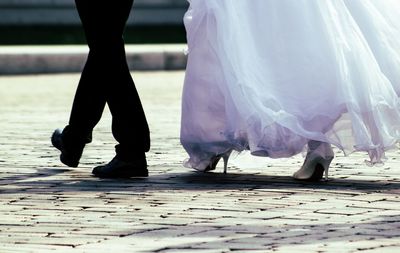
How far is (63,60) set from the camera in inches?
699

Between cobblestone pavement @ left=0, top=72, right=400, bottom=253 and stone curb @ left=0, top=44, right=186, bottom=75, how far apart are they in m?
8.56

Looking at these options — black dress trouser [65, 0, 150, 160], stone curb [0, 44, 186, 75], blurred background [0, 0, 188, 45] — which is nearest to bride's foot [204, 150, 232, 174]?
black dress trouser [65, 0, 150, 160]

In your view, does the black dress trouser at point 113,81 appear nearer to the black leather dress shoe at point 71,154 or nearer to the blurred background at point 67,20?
the black leather dress shoe at point 71,154

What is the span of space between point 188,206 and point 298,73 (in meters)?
1.12

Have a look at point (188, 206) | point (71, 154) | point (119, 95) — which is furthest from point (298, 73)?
point (71, 154)

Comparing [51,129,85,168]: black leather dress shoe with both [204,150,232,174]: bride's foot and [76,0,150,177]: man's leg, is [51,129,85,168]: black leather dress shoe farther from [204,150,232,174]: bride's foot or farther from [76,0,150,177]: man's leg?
[204,150,232,174]: bride's foot

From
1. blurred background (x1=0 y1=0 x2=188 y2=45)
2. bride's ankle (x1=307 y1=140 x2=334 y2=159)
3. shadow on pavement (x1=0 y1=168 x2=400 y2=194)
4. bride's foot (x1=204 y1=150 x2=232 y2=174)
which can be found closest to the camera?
shadow on pavement (x1=0 y1=168 x2=400 y2=194)

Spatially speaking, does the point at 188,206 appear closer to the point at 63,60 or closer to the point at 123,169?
the point at 123,169

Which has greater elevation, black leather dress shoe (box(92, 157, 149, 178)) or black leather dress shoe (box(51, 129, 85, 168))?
black leather dress shoe (box(51, 129, 85, 168))

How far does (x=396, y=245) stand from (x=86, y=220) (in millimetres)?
1279

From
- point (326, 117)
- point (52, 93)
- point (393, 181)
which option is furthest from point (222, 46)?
point (52, 93)

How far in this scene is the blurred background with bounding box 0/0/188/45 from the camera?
25422 mm

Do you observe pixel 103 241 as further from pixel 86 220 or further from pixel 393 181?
pixel 393 181

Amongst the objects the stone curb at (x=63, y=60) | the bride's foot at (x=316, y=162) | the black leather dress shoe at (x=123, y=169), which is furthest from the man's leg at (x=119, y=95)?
the stone curb at (x=63, y=60)
